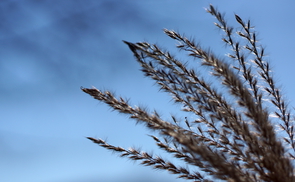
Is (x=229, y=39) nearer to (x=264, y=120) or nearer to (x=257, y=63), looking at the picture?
(x=257, y=63)

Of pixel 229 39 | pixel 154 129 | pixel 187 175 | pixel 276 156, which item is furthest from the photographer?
pixel 229 39

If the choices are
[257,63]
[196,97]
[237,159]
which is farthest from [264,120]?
[257,63]

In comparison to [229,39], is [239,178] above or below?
below

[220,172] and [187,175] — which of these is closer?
[220,172]

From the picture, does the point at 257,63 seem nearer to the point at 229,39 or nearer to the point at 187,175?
the point at 229,39

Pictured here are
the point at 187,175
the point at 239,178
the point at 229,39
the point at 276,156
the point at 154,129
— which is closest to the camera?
the point at 239,178

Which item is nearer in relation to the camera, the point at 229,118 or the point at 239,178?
the point at 239,178

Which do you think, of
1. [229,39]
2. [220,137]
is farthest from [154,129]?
[229,39]

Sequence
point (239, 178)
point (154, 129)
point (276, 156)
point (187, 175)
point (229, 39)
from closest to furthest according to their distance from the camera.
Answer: point (239, 178) → point (276, 156) → point (154, 129) → point (187, 175) → point (229, 39)

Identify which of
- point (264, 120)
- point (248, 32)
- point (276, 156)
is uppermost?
point (248, 32)
